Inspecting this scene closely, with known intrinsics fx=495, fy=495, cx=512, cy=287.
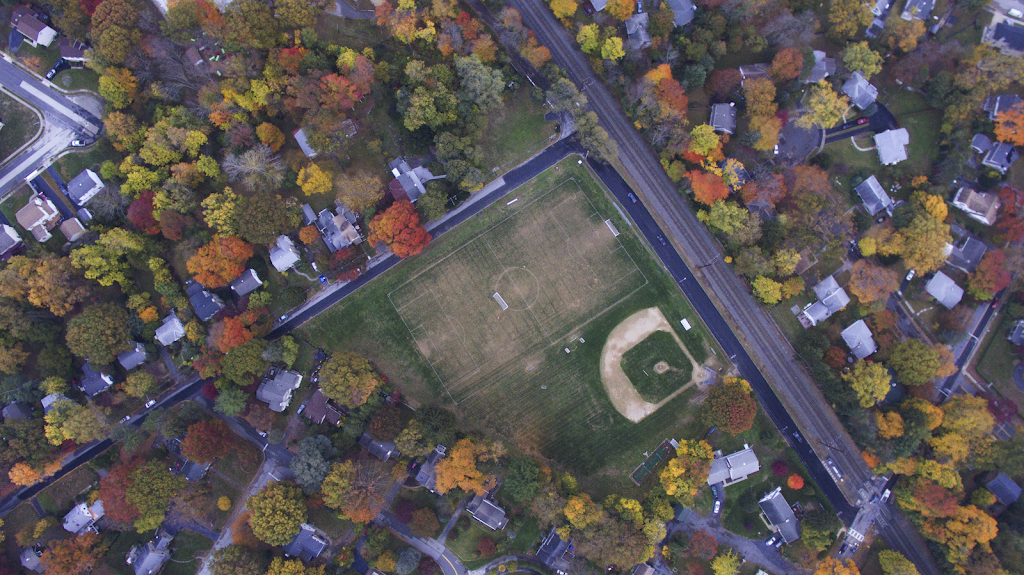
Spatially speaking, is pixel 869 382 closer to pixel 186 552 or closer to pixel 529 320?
pixel 529 320

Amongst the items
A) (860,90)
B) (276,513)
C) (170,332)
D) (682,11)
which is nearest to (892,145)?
(860,90)

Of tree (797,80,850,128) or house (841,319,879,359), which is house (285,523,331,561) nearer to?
house (841,319,879,359)

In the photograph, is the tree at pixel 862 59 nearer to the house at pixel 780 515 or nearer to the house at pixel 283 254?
the house at pixel 780 515

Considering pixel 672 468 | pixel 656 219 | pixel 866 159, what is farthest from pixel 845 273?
pixel 672 468

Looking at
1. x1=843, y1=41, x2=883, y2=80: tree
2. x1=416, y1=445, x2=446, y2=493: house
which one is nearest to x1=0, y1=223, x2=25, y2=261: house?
x1=416, y1=445, x2=446, y2=493: house

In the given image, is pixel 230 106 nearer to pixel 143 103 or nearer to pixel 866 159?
pixel 143 103

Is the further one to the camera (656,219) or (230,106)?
(656,219)

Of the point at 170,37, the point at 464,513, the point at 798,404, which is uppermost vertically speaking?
the point at 170,37
